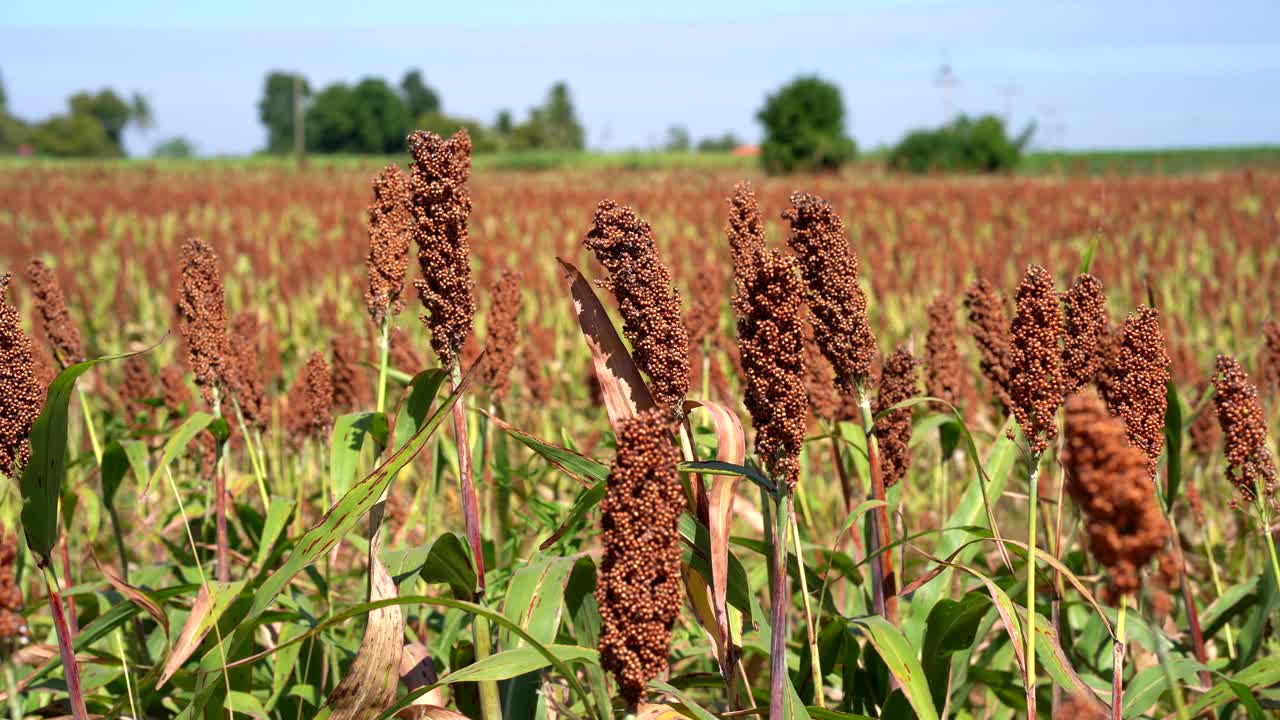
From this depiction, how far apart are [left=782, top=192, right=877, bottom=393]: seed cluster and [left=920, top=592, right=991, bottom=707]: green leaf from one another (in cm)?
48

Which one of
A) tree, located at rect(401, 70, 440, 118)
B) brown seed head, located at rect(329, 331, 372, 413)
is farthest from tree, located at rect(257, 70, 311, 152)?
brown seed head, located at rect(329, 331, 372, 413)

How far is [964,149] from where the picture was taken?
169ft

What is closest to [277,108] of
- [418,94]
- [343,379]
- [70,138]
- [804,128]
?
[418,94]

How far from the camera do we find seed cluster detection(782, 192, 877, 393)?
178cm

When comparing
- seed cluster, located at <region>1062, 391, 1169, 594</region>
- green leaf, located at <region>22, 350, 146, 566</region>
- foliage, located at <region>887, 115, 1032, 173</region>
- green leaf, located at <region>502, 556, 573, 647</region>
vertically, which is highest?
foliage, located at <region>887, 115, 1032, 173</region>

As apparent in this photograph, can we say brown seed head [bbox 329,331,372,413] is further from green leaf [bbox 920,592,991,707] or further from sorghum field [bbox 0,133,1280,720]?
green leaf [bbox 920,592,991,707]

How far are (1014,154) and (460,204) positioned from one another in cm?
5532

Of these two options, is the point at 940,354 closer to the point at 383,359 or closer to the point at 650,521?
the point at 383,359

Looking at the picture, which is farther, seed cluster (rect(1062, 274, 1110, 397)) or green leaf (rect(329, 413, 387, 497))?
green leaf (rect(329, 413, 387, 497))

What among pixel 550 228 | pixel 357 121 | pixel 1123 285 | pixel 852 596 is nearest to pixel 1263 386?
pixel 852 596

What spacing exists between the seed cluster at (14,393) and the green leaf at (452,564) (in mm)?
662

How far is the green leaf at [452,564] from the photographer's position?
1805mm

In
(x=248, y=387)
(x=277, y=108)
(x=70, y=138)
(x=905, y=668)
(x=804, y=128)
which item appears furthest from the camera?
(x=277, y=108)

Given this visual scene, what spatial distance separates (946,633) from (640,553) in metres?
1.13
